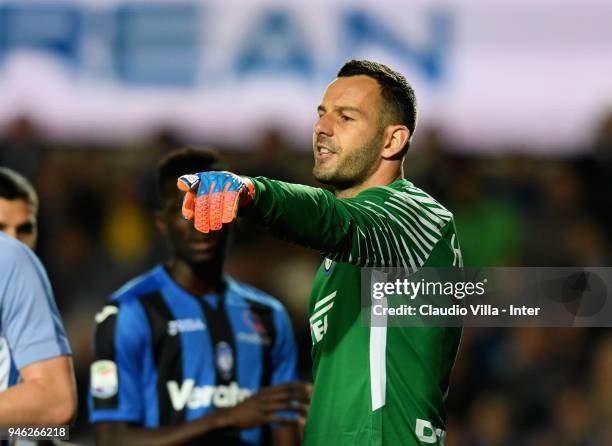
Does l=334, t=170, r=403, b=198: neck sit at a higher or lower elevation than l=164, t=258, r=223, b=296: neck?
higher

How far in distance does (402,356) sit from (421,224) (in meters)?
0.45

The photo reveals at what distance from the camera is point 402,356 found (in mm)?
3551

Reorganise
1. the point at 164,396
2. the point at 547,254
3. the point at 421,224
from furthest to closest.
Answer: the point at 547,254 < the point at 164,396 < the point at 421,224

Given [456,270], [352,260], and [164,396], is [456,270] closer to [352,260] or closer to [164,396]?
[352,260]

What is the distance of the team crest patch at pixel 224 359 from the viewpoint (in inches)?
191

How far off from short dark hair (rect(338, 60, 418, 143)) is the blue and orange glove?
39.5 inches

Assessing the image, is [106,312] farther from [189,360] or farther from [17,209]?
[17,209]

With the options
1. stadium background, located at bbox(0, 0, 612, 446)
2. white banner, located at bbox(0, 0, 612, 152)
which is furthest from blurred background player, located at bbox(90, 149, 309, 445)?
white banner, located at bbox(0, 0, 612, 152)

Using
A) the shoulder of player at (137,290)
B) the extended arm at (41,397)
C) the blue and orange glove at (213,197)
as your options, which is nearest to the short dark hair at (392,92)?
the blue and orange glove at (213,197)

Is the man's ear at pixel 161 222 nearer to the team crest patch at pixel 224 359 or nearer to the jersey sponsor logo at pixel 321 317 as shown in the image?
the team crest patch at pixel 224 359

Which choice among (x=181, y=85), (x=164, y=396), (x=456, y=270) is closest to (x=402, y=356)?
(x=456, y=270)

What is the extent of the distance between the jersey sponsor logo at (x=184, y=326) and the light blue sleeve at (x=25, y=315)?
4.71 feet

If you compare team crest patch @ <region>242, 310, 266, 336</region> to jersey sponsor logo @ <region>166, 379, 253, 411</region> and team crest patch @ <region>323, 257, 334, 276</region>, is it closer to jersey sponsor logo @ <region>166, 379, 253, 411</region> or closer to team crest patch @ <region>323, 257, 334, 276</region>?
jersey sponsor logo @ <region>166, 379, 253, 411</region>

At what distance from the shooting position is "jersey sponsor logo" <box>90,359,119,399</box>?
475cm
